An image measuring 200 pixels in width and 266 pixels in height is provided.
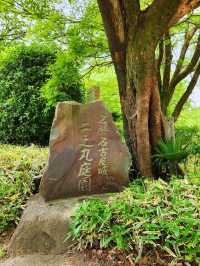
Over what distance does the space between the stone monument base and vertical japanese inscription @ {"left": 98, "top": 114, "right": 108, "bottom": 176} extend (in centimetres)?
60

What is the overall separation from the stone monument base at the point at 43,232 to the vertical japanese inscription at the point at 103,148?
60cm

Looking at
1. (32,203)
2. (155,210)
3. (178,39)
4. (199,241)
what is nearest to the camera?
(199,241)

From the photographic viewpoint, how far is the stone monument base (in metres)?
3.62

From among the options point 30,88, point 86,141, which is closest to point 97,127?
point 86,141

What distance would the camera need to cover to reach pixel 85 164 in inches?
169

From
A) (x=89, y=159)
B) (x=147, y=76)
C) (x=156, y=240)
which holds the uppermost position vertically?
(x=147, y=76)

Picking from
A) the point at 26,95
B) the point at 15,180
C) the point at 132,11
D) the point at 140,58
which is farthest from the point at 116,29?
the point at 26,95

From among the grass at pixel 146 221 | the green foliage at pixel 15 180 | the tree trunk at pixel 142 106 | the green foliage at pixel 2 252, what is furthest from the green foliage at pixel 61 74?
the green foliage at pixel 2 252

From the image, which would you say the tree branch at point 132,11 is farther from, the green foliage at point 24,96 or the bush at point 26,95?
the green foliage at point 24,96

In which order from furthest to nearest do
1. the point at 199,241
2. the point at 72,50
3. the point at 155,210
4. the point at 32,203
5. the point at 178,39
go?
the point at 178,39, the point at 72,50, the point at 32,203, the point at 155,210, the point at 199,241

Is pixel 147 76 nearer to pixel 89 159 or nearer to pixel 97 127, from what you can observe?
pixel 97 127

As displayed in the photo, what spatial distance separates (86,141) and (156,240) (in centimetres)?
155

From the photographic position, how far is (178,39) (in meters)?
7.67

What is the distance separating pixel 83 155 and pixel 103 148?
26 centimetres
